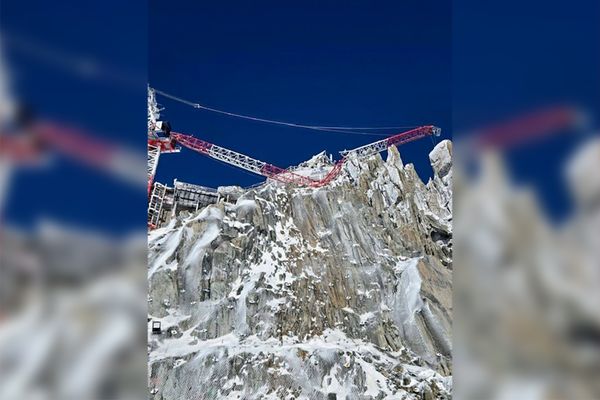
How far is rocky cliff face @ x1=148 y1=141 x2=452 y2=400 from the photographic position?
9.68 ft

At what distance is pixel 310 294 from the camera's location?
3080mm

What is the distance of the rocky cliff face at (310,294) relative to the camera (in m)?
2.95

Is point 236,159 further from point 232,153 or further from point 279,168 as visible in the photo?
point 279,168

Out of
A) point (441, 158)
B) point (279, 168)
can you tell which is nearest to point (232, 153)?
point (279, 168)

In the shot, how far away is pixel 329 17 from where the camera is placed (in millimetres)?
2861

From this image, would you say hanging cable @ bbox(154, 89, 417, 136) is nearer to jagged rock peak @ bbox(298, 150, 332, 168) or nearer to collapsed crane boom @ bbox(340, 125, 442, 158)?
collapsed crane boom @ bbox(340, 125, 442, 158)

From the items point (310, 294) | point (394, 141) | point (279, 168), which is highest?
point (394, 141)

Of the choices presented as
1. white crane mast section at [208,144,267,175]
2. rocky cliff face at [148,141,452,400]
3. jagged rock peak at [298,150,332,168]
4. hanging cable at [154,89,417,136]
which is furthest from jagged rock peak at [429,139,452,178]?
white crane mast section at [208,144,267,175]

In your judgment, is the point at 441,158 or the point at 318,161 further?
the point at 318,161

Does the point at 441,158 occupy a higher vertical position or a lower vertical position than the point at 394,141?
lower
